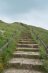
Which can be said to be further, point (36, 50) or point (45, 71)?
point (36, 50)

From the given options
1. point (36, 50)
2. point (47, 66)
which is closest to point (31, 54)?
point (36, 50)

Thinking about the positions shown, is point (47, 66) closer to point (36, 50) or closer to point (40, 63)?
point (40, 63)

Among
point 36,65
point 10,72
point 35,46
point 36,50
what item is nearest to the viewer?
point 10,72

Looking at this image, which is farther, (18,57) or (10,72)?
(18,57)

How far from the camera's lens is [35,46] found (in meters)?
16.8

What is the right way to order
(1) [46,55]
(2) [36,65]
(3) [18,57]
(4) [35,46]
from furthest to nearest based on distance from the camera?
(4) [35,46] < (3) [18,57] < (1) [46,55] < (2) [36,65]

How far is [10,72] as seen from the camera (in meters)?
10.6

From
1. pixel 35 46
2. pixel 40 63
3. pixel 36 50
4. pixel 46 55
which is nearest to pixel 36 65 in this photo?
pixel 40 63

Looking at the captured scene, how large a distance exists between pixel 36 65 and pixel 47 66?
2.81 feet

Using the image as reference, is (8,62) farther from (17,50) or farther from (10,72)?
(17,50)

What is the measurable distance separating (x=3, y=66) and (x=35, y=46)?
6293 mm

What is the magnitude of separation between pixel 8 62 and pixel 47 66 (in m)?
2.09

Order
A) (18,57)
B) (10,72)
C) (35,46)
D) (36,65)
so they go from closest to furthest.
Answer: (10,72)
(36,65)
(18,57)
(35,46)

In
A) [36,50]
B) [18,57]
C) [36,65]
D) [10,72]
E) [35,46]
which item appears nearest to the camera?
[10,72]
